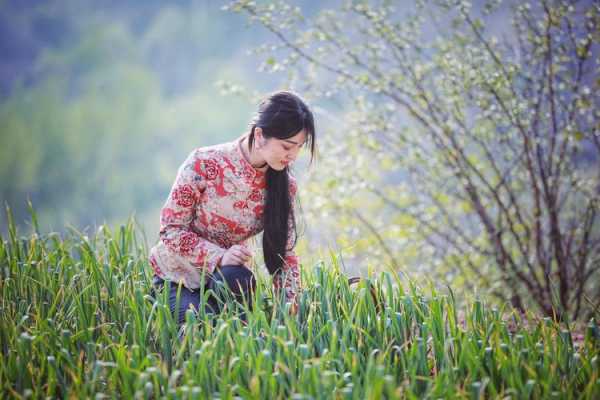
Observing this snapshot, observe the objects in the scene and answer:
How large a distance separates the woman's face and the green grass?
1.38ft

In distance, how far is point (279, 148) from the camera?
240cm

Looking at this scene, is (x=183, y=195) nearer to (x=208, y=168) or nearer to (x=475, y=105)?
(x=208, y=168)

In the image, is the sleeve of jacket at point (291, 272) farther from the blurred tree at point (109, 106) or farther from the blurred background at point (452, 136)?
the blurred tree at point (109, 106)

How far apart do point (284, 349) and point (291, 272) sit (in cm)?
67

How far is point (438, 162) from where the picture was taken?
4.26 meters

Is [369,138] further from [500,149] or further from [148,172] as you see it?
[148,172]

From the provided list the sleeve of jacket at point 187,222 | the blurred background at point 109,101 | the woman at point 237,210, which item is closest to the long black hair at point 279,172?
the woman at point 237,210

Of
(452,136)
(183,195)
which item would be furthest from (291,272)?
(452,136)

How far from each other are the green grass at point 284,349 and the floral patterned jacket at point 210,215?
0.16 m

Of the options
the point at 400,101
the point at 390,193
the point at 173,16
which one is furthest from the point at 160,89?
the point at 400,101

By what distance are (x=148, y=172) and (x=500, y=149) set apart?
14.0 meters

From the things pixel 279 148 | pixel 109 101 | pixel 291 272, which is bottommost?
pixel 291 272

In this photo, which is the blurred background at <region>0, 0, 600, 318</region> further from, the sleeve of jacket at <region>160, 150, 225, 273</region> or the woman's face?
the sleeve of jacket at <region>160, 150, 225, 273</region>

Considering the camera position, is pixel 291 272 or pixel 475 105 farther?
pixel 475 105
